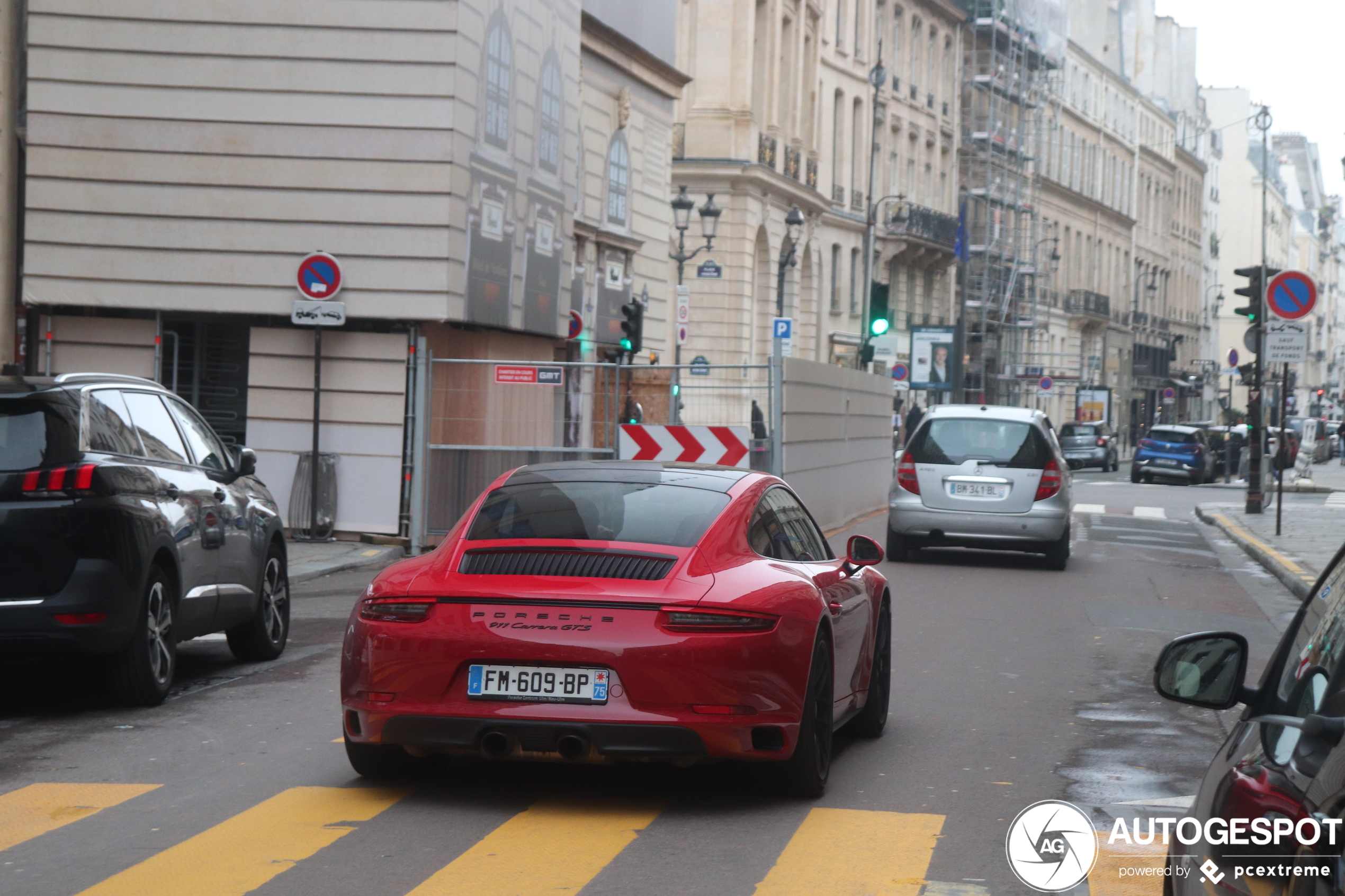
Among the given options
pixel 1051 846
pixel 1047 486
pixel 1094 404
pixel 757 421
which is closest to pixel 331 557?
pixel 757 421

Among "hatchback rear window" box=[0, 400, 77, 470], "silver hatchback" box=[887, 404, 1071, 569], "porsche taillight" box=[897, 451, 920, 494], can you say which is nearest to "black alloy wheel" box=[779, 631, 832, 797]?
"hatchback rear window" box=[0, 400, 77, 470]

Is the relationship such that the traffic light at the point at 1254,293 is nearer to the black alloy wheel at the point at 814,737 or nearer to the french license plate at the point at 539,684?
the black alloy wheel at the point at 814,737

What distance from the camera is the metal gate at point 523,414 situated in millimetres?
20078

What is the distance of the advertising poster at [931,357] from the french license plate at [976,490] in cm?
3350

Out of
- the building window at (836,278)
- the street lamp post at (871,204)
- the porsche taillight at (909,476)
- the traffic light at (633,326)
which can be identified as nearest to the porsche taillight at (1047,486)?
the porsche taillight at (909,476)

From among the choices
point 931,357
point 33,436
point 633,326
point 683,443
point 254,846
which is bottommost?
point 254,846

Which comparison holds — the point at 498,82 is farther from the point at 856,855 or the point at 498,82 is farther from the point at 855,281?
the point at 855,281

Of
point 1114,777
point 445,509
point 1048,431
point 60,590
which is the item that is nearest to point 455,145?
point 445,509

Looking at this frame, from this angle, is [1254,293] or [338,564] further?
[1254,293]

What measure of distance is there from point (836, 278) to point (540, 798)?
5216 cm

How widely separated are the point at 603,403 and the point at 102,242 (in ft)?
19.1

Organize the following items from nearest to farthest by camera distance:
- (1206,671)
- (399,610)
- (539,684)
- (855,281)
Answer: (1206,671)
(539,684)
(399,610)
(855,281)

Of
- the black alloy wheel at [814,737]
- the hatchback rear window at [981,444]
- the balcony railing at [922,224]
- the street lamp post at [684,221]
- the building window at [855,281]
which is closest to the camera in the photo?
the black alloy wheel at [814,737]

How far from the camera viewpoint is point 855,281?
197 ft
